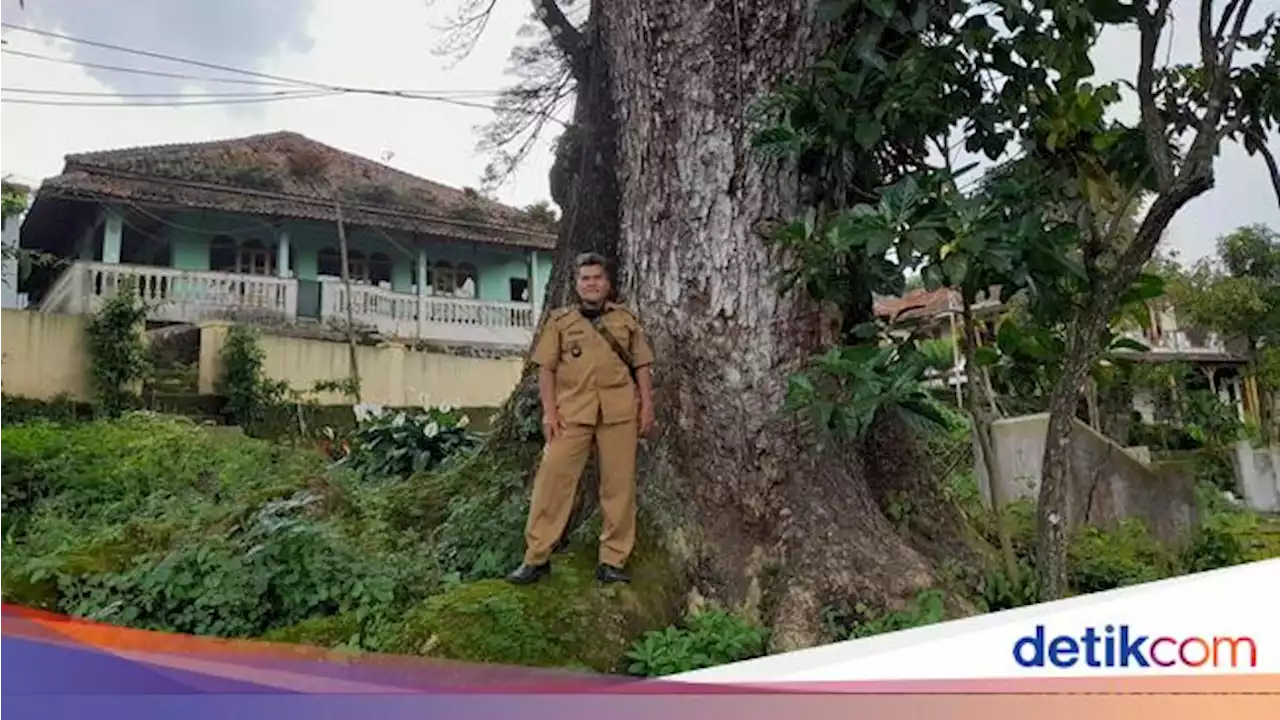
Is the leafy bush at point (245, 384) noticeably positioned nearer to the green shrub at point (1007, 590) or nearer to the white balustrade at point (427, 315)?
the white balustrade at point (427, 315)

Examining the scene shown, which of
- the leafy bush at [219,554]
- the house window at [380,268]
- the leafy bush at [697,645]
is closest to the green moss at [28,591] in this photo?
the leafy bush at [219,554]

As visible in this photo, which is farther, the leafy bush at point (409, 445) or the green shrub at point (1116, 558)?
the leafy bush at point (409, 445)

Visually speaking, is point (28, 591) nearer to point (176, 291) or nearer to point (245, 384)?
point (245, 384)

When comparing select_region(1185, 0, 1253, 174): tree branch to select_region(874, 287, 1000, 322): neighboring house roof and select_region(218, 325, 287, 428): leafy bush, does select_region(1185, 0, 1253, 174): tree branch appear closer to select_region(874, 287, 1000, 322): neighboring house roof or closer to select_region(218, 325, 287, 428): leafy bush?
select_region(874, 287, 1000, 322): neighboring house roof

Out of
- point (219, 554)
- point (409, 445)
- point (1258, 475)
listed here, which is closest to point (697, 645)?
point (219, 554)

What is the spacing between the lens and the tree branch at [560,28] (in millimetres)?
4823

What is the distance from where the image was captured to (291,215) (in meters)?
10.1

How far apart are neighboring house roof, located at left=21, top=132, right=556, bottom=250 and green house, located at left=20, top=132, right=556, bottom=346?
0.05 feet

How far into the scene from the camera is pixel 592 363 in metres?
2.75

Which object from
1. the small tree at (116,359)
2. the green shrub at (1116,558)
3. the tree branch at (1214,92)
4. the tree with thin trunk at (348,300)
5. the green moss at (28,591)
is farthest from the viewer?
the tree with thin trunk at (348,300)

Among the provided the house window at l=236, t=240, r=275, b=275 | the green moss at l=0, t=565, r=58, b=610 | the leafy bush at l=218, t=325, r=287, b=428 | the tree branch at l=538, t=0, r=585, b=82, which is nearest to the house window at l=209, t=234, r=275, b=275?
the house window at l=236, t=240, r=275, b=275

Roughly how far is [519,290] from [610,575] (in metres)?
7.70

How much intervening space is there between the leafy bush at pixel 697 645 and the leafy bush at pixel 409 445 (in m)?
2.69

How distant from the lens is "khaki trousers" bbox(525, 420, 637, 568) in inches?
106
